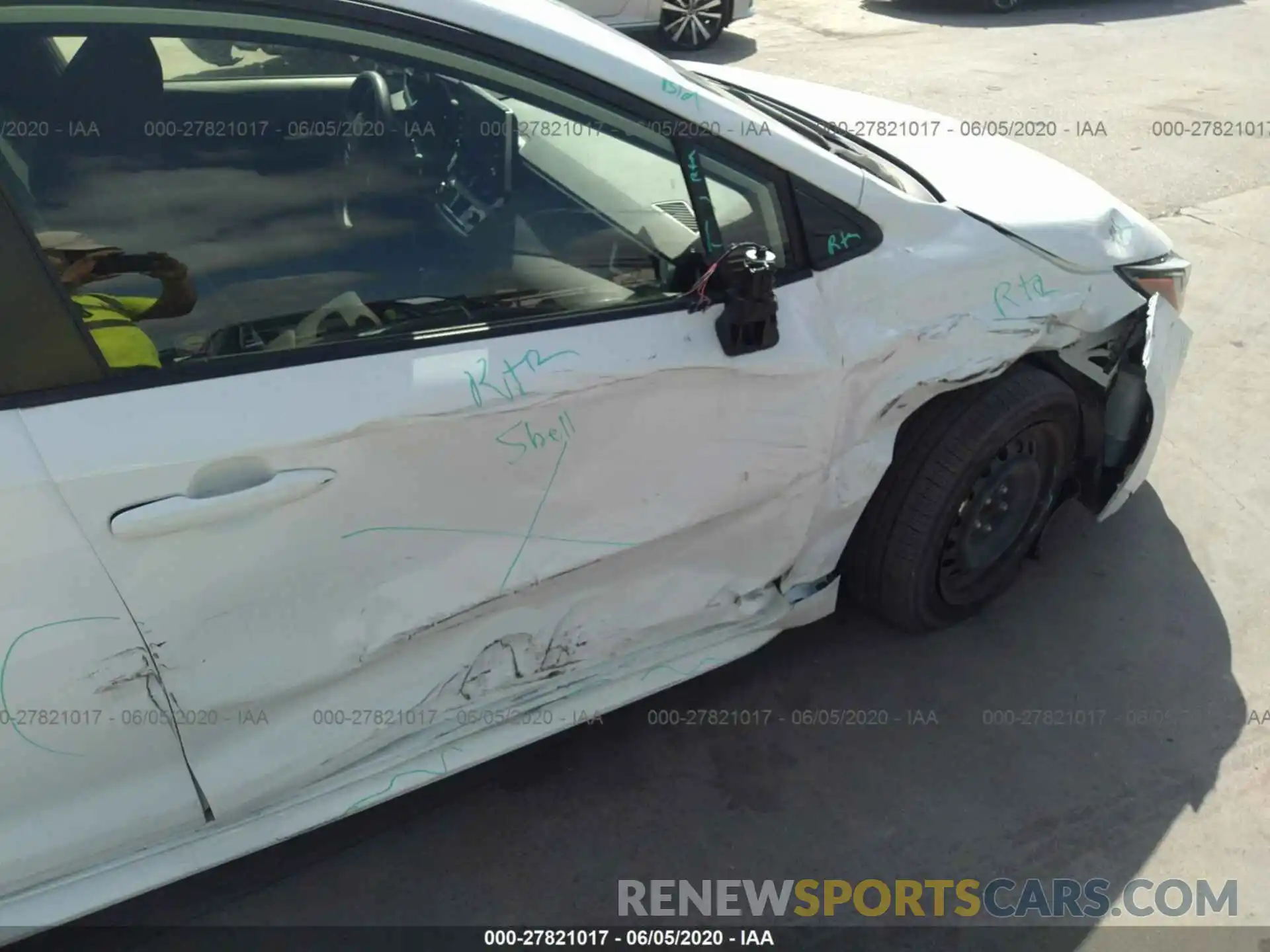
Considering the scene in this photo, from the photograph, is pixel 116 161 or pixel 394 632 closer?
pixel 116 161

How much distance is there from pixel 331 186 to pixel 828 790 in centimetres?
181

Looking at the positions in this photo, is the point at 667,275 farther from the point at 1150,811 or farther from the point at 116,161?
the point at 1150,811

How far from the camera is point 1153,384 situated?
283 cm

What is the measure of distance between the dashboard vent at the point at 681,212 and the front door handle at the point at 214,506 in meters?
0.89

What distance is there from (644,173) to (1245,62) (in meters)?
8.87

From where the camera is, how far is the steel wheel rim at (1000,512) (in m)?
2.73

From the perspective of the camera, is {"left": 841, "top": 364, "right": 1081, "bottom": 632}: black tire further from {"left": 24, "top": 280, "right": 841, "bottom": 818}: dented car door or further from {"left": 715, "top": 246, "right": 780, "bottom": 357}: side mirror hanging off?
{"left": 715, "top": 246, "right": 780, "bottom": 357}: side mirror hanging off

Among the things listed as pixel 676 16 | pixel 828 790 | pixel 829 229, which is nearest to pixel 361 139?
A: pixel 829 229

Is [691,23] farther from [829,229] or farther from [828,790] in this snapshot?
[828,790]

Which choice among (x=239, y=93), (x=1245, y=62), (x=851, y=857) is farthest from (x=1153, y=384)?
(x=1245, y=62)

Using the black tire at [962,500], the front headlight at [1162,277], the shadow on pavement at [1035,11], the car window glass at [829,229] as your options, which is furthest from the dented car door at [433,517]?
the shadow on pavement at [1035,11]

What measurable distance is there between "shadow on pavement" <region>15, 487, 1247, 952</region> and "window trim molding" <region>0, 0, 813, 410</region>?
3.94ft

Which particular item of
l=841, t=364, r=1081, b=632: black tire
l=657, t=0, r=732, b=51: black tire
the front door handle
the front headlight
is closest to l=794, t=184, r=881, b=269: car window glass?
l=841, t=364, r=1081, b=632: black tire

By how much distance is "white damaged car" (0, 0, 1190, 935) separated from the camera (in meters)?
1.68
